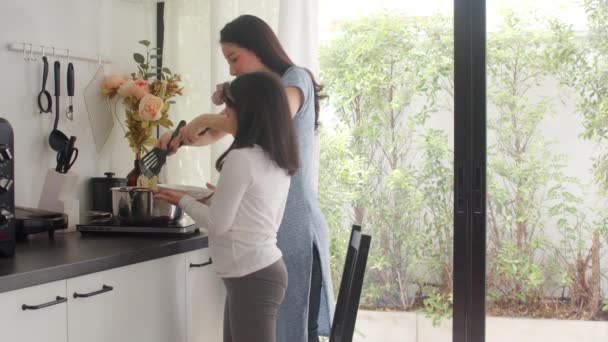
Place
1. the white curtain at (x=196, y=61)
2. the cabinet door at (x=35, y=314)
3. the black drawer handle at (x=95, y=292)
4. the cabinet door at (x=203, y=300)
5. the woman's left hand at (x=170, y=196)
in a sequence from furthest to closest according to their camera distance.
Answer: the white curtain at (x=196, y=61) < the cabinet door at (x=203, y=300) < the woman's left hand at (x=170, y=196) < the black drawer handle at (x=95, y=292) < the cabinet door at (x=35, y=314)

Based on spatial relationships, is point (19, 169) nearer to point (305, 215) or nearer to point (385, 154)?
point (305, 215)

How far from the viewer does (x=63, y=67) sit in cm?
260

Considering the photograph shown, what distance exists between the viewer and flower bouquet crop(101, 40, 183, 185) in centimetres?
260

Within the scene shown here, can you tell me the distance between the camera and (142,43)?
2.80m

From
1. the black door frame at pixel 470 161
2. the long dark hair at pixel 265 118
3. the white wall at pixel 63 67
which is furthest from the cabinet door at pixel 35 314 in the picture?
the black door frame at pixel 470 161

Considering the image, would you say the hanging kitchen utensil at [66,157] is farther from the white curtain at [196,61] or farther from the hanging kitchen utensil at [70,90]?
the white curtain at [196,61]

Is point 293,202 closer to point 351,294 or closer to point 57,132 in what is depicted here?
point 351,294

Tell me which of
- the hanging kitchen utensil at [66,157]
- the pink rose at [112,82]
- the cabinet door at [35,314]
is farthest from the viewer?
the pink rose at [112,82]

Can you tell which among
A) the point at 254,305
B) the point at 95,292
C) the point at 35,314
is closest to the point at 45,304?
the point at 35,314

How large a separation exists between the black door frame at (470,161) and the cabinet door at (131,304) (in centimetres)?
105

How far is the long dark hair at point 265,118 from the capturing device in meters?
1.88

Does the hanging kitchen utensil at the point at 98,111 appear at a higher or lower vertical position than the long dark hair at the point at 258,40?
lower

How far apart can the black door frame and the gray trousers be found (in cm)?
100

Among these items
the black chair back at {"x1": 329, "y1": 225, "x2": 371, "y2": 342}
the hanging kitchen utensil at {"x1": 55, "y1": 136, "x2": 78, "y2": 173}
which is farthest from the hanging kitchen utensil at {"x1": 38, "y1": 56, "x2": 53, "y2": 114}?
the black chair back at {"x1": 329, "y1": 225, "x2": 371, "y2": 342}
